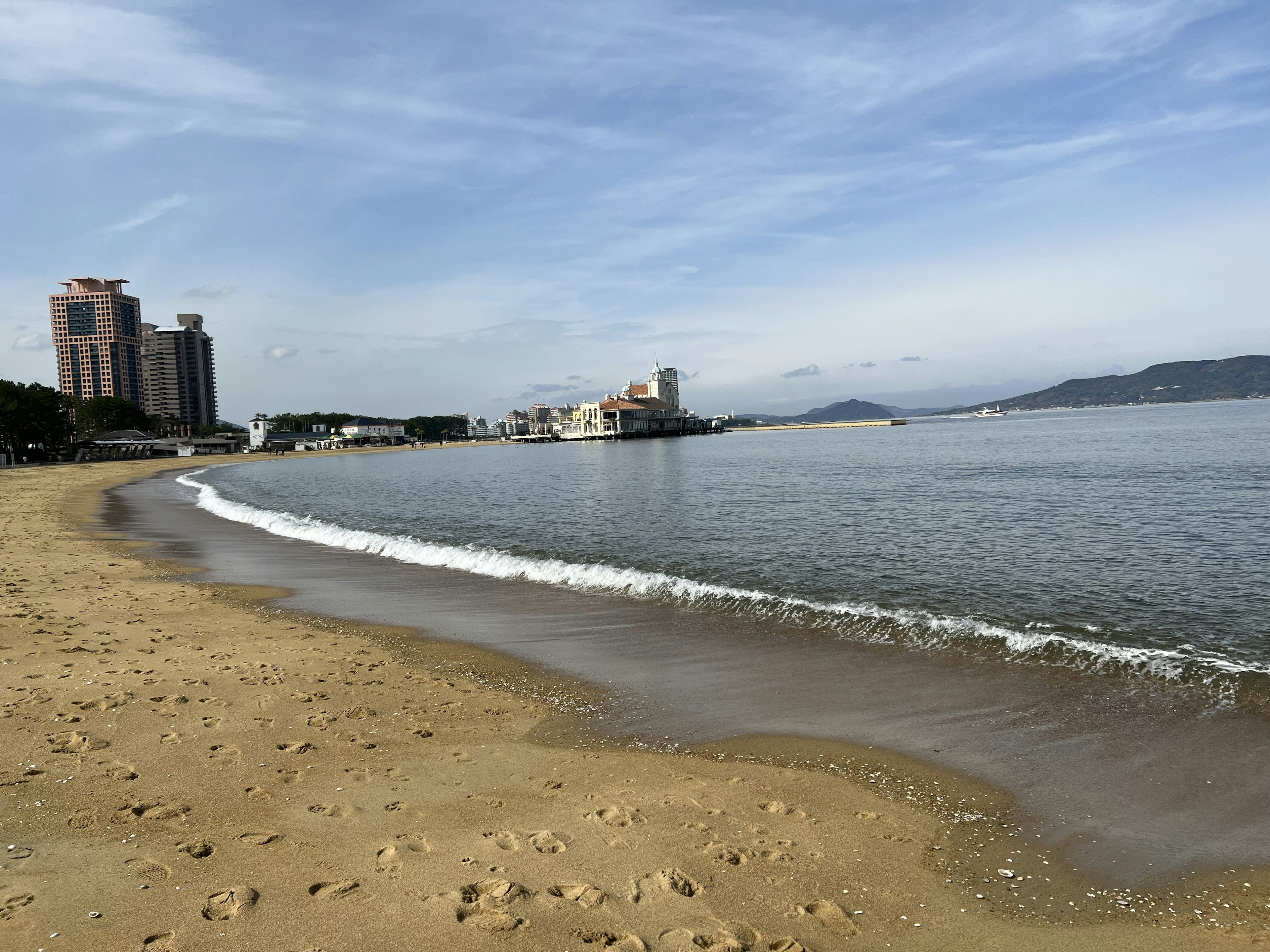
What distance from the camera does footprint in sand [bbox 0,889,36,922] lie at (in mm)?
4016

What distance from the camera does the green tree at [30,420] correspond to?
258 feet

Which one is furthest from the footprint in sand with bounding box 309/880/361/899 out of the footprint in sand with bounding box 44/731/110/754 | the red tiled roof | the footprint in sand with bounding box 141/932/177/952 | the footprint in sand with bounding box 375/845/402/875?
the red tiled roof

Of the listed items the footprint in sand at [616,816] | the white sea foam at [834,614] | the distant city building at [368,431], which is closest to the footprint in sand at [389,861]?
the footprint in sand at [616,816]

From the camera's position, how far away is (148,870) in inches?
180

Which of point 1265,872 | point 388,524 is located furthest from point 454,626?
point 388,524

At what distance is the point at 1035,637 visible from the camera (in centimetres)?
1047

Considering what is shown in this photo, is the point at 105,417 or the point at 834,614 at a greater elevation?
the point at 105,417

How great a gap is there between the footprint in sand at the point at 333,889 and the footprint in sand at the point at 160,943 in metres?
0.72

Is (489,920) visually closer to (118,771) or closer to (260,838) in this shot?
(260,838)

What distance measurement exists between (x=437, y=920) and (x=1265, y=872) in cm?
544

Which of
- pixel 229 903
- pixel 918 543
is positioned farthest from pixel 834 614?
pixel 229 903

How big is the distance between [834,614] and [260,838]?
30.5ft

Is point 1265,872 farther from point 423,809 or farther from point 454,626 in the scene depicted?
point 454,626

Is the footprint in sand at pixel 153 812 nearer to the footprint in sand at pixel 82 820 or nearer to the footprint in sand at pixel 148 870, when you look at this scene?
the footprint in sand at pixel 82 820
